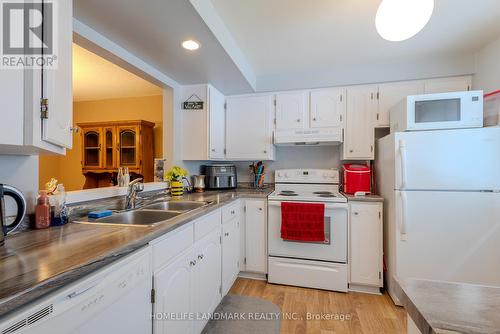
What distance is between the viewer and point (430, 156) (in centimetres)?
186

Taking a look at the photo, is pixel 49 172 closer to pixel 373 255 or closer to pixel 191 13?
pixel 191 13

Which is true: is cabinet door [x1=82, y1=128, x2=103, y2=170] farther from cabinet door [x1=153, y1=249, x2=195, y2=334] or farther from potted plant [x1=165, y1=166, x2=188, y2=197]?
cabinet door [x1=153, y1=249, x2=195, y2=334]

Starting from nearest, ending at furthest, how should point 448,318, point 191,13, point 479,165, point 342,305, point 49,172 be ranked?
point 448,318 < point 191,13 < point 479,165 < point 342,305 < point 49,172

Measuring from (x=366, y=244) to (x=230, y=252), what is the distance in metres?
1.26

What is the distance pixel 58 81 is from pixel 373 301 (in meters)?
2.65

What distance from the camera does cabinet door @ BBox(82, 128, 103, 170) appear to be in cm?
368

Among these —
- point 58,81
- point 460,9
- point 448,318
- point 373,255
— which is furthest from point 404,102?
point 58,81

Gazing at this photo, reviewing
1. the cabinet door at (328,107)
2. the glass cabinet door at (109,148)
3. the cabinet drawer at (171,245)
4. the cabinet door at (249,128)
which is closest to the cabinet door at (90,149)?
the glass cabinet door at (109,148)

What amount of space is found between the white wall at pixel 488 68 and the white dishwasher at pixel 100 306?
2.99 metres

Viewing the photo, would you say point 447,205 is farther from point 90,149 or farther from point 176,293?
point 90,149

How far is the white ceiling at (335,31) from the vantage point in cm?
161

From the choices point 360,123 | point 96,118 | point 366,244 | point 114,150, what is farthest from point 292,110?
point 96,118

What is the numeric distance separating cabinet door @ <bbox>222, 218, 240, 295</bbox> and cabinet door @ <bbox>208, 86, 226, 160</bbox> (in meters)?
0.85

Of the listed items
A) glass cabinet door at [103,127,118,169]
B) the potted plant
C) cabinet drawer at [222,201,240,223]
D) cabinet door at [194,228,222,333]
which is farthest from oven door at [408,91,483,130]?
glass cabinet door at [103,127,118,169]
